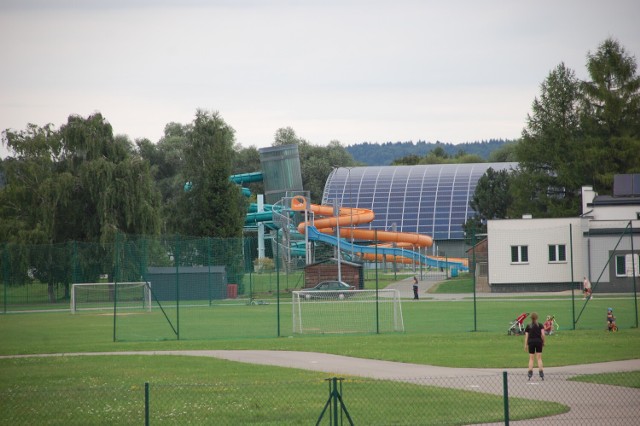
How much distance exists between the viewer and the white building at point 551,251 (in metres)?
64.8

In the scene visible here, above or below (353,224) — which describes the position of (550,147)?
above

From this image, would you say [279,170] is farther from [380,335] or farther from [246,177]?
[380,335]

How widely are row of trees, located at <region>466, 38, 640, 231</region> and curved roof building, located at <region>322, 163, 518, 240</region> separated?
31.3 metres

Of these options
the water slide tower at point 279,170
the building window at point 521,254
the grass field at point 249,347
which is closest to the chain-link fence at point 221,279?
the building window at point 521,254

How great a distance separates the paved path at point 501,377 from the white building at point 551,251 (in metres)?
39.9

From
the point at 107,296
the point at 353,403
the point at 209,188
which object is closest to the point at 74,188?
the point at 107,296

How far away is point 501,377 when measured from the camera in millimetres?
22609

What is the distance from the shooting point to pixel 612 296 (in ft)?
194

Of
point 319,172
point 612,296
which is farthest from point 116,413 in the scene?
point 319,172

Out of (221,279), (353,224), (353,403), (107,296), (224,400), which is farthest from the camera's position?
(353,224)

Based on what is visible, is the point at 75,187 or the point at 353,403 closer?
the point at 353,403

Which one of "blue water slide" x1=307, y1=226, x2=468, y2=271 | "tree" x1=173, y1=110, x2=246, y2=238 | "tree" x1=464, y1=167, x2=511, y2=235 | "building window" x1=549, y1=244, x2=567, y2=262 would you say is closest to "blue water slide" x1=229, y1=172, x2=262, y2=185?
"tree" x1=173, y1=110, x2=246, y2=238

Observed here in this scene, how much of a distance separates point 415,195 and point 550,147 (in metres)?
40.8

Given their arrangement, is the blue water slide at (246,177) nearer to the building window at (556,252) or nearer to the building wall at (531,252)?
the building wall at (531,252)
